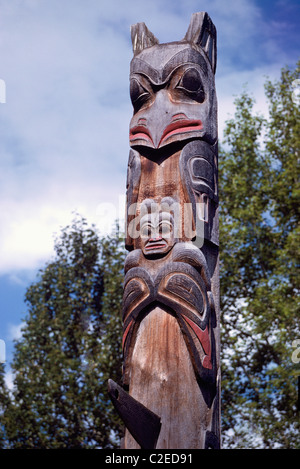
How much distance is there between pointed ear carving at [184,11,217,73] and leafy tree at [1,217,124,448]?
9.96 metres

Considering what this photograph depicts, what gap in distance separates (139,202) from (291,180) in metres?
11.1

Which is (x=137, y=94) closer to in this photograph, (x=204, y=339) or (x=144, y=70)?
(x=144, y=70)

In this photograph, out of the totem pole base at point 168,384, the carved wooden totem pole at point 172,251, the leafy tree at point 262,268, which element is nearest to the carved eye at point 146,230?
the carved wooden totem pole at point 172,251

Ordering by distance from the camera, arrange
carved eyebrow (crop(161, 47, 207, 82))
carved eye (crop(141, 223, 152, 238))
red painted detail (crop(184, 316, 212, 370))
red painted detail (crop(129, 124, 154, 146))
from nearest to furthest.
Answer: red painted detail (crop(184, 316, 212, 370))
carved eye (crop(141, 223, 152, 238))
red painted detail (crop(129, 124, 154, 146))
carved eyebrow (crop(161, 47, 207, 82))

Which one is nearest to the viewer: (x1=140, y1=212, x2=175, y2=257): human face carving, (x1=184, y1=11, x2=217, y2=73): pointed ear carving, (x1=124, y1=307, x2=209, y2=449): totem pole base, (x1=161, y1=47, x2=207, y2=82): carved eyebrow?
(x1=124, y1=307, x2=209, y2=449): totem pole base

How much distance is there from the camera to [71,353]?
16078 millimetres

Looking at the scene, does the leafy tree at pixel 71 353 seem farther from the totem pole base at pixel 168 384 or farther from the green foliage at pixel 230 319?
the totem pole base at pixel 168 384

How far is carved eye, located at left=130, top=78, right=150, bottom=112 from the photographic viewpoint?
5.57m

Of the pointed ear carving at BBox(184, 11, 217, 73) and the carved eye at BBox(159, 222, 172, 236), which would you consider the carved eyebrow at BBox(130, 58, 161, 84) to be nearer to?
the pointed ear carving at BBox(184, 11, 217, 73)

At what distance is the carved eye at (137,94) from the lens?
5570mm

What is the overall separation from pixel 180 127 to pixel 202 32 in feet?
3.83

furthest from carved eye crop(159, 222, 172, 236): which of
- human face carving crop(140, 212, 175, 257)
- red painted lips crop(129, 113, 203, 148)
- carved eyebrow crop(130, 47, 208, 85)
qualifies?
carved eyebrow crop(130, 47, 208, 85)

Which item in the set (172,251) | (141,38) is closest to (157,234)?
(172,251)

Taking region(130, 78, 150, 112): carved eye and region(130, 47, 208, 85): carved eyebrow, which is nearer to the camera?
region(130, 47, 208, 85): carved eyebrow
